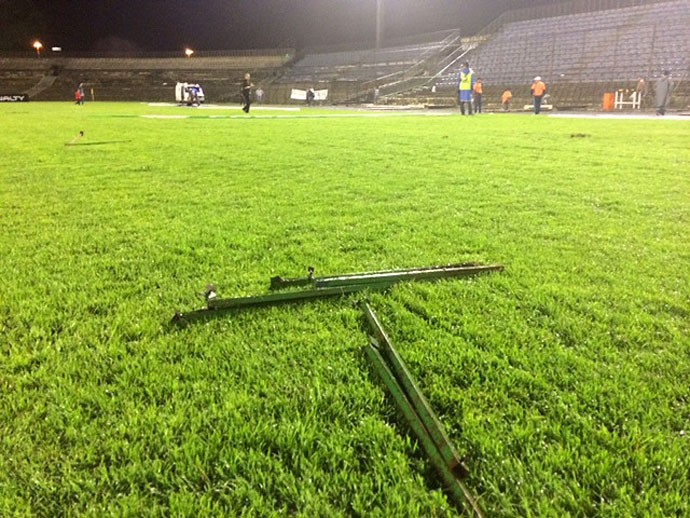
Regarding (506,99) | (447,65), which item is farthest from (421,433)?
(447,65)

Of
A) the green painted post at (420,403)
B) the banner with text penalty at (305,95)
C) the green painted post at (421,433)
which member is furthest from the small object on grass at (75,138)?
the banner with text penalty at (305,95)

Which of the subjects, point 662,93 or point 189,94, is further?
point 189,94

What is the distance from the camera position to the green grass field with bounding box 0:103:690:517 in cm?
144

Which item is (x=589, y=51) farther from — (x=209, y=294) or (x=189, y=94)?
(x=209, y=294)

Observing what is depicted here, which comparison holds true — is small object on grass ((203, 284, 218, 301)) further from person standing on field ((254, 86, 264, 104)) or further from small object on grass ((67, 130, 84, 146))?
person standing on field ((254, 86, 264, 104))

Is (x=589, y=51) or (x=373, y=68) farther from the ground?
(x=373, y=68)

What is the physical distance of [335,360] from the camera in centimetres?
210

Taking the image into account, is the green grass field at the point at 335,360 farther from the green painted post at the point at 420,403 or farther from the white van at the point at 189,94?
the white van at the point at 189,94

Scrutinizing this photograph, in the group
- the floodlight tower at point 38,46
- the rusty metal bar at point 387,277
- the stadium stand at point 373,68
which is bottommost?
the rusty metal bar at point 387,277

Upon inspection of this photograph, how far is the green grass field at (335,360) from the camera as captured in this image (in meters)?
1.44

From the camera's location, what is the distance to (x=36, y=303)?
Answer: 260 centimetres

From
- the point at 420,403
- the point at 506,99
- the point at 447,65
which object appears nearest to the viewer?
the point at 420,403

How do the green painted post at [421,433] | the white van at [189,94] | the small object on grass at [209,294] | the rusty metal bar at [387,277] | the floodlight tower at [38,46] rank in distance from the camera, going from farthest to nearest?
the floodlight tower at [38,46], the white van at [189,94], the rusty metal bar at [387,277], the small object on grass at [209,294], the green painted post at [421,433]

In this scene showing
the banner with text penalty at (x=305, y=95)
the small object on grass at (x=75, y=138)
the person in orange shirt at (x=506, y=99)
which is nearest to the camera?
the small object on grass at (x=75, y=138)
